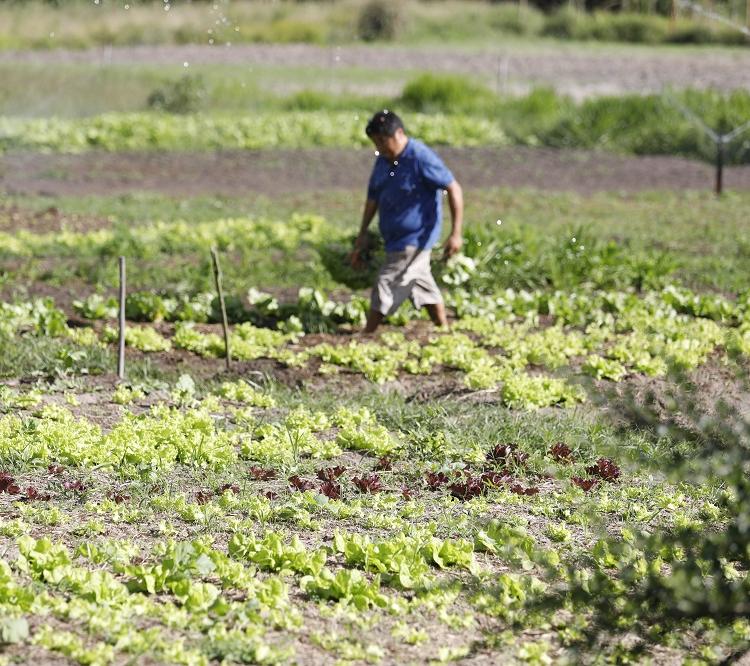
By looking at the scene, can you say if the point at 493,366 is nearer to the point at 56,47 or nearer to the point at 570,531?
the point at 570,531

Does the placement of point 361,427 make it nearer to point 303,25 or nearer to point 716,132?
point 716,132

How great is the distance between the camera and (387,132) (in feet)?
30.4

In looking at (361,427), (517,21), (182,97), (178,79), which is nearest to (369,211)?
(361,427)

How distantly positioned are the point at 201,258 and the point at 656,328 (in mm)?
4454

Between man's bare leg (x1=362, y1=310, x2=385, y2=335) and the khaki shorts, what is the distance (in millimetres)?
53

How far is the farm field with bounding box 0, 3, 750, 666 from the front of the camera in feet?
16.0

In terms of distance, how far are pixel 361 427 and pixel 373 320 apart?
2458 millimetres

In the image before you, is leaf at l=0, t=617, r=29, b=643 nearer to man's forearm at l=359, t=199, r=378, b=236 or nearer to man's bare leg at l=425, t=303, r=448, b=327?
man's forearm at l=359, t=199, r=378, b=236

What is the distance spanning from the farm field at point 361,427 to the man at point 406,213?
303 mm

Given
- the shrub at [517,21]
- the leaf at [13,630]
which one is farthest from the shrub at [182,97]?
the shrub at [517,21]

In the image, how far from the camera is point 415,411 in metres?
7.76

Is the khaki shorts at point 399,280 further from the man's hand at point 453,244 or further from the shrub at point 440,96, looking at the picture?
the shrub at point 440,96

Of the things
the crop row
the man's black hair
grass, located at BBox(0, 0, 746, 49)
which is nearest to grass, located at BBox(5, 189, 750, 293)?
the man's black hair

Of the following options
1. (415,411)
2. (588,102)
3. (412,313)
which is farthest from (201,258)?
(588,102)
